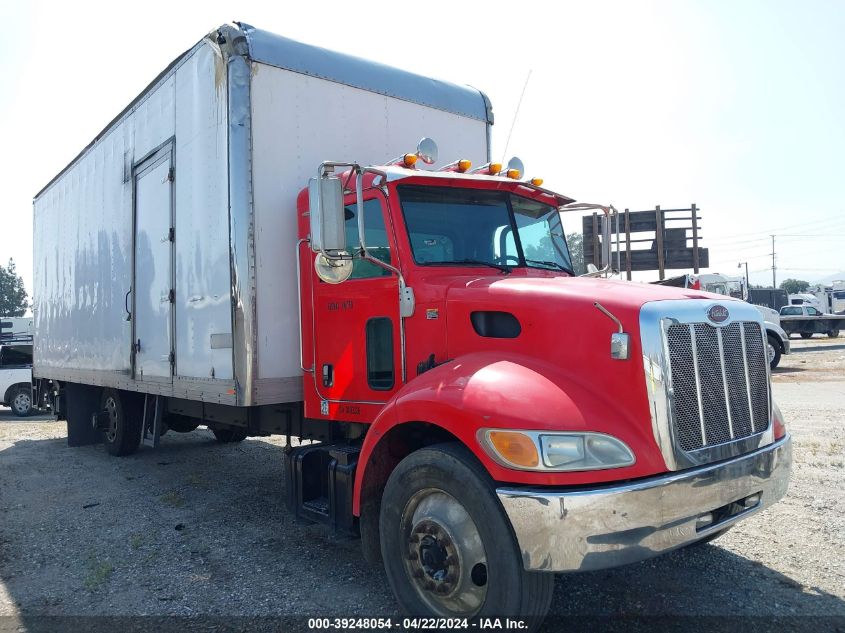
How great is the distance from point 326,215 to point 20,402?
15493 mm

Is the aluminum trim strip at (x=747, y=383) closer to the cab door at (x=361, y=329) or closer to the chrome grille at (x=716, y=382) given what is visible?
the chrome grille at (x=716, y=382)

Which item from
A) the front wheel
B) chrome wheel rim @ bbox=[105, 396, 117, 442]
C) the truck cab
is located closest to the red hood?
the truck cab

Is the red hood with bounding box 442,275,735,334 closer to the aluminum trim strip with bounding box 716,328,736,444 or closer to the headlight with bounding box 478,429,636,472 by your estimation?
the aluminum trim strip with bounding box 716,328,736,444

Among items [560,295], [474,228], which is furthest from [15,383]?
[560,295]

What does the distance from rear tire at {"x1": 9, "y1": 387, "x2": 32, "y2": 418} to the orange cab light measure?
16216mm

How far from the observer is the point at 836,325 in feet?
97.9

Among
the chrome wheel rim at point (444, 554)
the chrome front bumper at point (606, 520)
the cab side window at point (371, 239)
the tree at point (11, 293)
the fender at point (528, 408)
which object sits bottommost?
the chrome wheel rim at point (444, 554)

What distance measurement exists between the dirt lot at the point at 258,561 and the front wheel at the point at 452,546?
59cm

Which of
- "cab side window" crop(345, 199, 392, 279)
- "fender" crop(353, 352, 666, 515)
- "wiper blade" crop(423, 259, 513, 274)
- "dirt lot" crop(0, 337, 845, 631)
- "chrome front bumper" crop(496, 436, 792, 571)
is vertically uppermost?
"cab side window" crop(345, 199, 392, 279)

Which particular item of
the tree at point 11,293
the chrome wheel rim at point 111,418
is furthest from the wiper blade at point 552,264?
the tree at point 11,293

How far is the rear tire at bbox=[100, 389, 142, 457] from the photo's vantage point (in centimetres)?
839

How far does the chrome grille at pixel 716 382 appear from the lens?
10.3 ft

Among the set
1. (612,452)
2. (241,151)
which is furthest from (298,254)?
(612,452)

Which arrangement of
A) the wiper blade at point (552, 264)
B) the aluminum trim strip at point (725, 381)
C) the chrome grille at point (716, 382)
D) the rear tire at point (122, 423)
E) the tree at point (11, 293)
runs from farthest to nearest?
the tree at point (11, 293) < the rear tire at point (122, 423) < the wiper blade at point (552, 264) < the aluminum trim strip at point (725, 381) < the chrome grille at point (716, 382)
